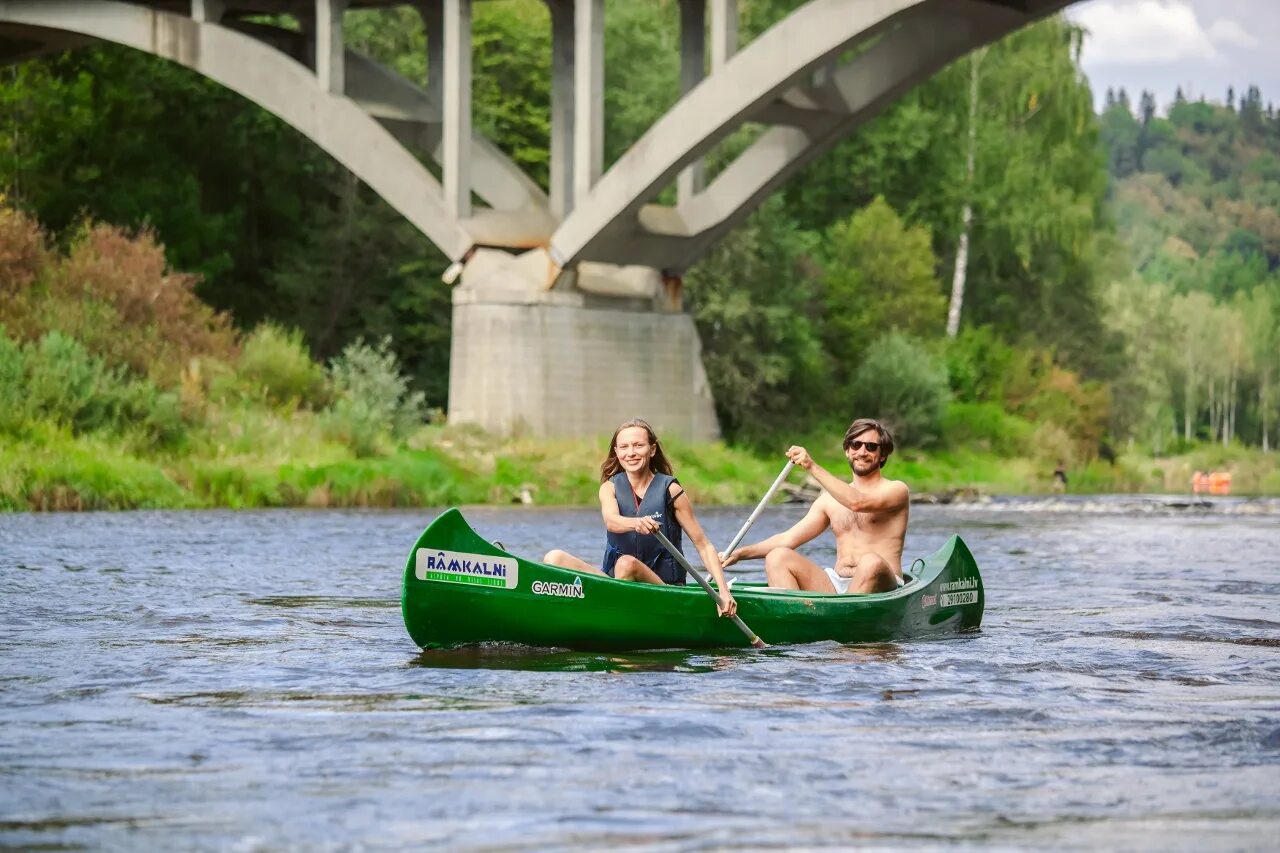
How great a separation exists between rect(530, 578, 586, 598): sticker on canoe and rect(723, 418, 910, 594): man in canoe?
1.08 metres

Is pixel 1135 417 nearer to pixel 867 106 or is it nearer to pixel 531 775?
pixel 867 106

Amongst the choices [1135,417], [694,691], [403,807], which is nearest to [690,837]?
[403,807]

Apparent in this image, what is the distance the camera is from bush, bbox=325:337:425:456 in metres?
24.3

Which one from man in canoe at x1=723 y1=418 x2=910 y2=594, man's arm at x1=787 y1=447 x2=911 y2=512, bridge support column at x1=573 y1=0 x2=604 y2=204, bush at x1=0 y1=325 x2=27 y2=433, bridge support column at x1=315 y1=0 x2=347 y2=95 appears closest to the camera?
man's arm at x1=787 y1=447 x2=911 y2=512

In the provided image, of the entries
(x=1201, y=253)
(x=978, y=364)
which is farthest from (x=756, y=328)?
(x=1201, y=253)

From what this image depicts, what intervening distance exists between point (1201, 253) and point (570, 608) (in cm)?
9963

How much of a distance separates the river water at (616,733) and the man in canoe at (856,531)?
1.31ft

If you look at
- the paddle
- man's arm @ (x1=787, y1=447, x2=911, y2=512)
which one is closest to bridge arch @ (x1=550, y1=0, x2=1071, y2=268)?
man's arm @ (x1=787, y1=447, x2=911, y2=512)

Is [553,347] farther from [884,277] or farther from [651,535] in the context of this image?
[651,535]

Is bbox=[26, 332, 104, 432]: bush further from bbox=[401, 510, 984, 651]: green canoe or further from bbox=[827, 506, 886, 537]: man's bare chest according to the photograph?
bbox=[401, 510, 984, 651]: green canoe

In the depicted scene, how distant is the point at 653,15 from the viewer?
37.5 m

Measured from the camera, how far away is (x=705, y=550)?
28.9 ft

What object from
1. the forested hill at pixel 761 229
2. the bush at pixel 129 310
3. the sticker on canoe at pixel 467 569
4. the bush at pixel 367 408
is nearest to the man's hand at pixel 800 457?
the sticker on canoe at pixel 467 569

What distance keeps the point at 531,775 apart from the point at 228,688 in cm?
223
